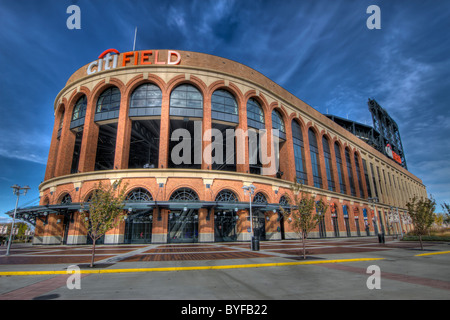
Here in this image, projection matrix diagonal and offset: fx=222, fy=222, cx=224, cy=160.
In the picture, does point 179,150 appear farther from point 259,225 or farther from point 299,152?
point 299,152

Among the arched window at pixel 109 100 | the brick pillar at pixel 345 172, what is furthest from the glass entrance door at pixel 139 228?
the brick pillar at pixel 345 172

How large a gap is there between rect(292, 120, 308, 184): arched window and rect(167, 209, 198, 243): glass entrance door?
58.7 feet

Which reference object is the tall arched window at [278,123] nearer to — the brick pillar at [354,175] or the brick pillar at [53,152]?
the brick pillar at [354,175]

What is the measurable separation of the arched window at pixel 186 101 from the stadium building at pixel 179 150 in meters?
0.13

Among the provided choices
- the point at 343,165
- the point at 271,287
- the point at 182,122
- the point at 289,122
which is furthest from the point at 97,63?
the point at 343,165

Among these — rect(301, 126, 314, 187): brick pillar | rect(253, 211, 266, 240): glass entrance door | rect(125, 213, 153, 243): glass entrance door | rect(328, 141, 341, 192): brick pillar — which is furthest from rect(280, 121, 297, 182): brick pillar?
rect(125, 213, 153, 243): glass entrance door

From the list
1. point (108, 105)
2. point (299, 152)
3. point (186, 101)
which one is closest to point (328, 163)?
point (299, 152)

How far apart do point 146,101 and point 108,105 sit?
5.33m

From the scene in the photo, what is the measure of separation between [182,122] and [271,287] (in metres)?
26.0

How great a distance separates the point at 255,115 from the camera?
104 ft

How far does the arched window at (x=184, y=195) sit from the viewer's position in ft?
79.1
